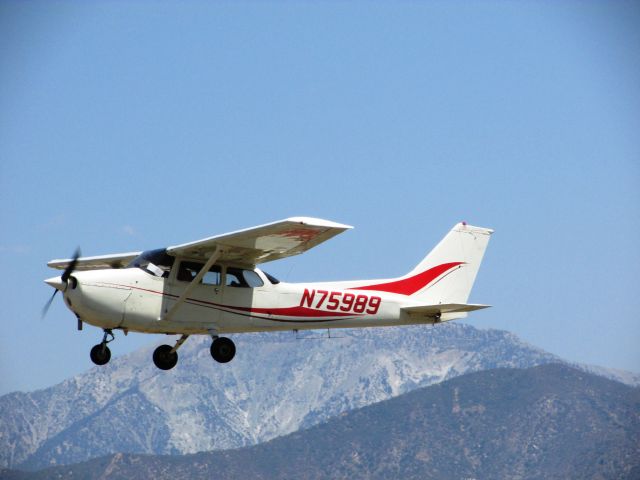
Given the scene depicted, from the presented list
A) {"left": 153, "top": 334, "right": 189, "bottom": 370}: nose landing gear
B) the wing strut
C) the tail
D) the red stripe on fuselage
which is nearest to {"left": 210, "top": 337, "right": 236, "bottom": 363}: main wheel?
{"left": 153, "top": 334, "right": 189, "bottom": 370}: nose landing gear

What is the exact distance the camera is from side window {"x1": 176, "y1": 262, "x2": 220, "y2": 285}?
2575cm

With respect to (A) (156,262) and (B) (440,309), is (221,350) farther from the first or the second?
(B) (440,309)

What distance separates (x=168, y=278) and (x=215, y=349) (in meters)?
2.24

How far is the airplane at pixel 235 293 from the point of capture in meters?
24.7

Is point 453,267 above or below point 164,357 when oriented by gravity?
above

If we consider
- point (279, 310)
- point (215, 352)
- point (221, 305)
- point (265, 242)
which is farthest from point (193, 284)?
point (279, 310)

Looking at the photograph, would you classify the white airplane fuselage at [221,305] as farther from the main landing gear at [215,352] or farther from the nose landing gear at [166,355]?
the nose landing gear at [166,355]

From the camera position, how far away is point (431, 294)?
29.5m

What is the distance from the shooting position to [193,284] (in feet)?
83.8

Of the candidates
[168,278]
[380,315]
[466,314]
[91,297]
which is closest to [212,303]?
[168,278]

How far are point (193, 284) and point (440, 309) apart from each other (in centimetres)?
625

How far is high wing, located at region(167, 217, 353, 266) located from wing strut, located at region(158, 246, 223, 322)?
119mm

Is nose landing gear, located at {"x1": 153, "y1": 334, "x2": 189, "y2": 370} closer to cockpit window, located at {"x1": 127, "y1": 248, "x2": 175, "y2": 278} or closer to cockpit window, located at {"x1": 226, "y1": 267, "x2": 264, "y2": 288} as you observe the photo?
cockpit window, located at {"x1": 226, "y1": 267, "x2": 264, "y2": 288}

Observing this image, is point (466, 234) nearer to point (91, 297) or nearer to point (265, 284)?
point (265, 284)
